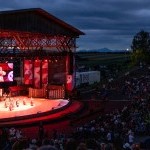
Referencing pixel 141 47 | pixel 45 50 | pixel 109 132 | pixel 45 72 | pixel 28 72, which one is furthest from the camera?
pixel 141 47

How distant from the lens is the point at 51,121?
86.4 ft

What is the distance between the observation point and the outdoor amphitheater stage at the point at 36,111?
2554cm

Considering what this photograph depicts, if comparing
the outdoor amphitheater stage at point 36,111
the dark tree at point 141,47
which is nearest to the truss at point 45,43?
the outdoor amphitheater stage at point 36,111

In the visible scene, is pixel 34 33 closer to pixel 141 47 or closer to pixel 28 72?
pixel 28 72

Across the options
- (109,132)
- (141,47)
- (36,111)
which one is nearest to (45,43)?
(36,111)

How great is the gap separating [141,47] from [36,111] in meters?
67.3

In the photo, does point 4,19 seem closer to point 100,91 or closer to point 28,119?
point 28,119

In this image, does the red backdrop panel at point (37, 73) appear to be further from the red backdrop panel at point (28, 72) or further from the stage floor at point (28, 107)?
the stage floor at point (28, 107)

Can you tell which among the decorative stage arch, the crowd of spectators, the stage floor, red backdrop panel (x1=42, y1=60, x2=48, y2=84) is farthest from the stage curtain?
the crowd of spectators

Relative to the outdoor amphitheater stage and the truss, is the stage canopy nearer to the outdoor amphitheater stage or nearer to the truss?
the truss

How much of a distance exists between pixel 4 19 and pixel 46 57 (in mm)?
6649

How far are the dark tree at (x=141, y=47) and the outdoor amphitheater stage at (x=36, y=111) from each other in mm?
52438

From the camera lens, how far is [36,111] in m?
28.8

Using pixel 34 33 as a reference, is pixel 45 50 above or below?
below
